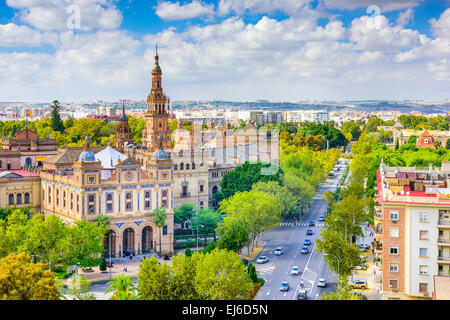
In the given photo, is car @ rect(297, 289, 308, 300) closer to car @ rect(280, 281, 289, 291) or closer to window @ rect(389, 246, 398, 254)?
car @ rect(280, 281, 289, 291)

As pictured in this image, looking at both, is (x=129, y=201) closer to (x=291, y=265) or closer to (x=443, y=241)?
(x=291, y=265)

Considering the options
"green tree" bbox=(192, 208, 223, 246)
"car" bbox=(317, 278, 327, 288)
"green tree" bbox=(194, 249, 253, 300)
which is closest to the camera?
"green tree" bbox=(194, 249, 253, 300)

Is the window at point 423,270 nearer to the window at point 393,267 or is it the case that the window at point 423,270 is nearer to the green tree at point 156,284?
the window at point 393,267

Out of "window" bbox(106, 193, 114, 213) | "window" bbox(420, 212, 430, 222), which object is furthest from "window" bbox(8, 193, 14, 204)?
"window" bbox(420, 212, 430, 222)

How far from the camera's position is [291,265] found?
5897 centimetres

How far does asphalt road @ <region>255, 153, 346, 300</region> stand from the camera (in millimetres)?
50000

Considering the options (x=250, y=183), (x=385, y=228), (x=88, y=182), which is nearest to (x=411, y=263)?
(x=385, y=228)

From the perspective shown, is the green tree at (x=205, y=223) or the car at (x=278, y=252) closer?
the car at (x=278, y=252)

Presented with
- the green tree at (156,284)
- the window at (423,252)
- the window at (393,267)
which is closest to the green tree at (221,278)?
the green tree at (156,284)

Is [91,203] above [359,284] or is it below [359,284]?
above

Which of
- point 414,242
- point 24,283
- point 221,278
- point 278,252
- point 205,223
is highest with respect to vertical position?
point 414,242

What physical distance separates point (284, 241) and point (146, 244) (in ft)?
52.7

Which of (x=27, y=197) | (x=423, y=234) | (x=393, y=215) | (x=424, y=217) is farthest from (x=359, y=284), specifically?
(x=27, y=197)

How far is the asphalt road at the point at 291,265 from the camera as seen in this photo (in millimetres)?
50000
